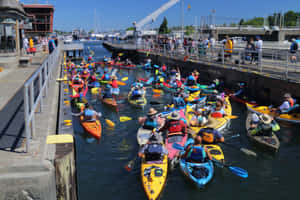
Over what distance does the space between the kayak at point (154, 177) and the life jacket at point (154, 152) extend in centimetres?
15

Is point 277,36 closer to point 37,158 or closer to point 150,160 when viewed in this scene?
point 150,160

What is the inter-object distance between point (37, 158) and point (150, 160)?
14.3 feet

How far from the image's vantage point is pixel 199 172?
848 centimetres

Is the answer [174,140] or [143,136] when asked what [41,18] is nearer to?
[143,136]

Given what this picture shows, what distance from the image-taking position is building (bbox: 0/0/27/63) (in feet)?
51.9

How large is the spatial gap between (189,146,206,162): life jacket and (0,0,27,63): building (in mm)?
12694

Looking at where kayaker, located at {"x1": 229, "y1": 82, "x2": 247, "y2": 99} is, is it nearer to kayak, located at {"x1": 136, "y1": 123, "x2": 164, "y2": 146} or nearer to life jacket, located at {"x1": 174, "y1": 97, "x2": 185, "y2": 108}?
life jacket, located at {"x1": 174, "y1": 97, "x2": 185, "y2": 108}

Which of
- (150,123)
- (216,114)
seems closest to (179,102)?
(216,114)

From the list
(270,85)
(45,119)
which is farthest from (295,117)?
(45,119)

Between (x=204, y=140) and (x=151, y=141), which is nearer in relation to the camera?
(x=151, y=141)

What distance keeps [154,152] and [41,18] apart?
140 ft

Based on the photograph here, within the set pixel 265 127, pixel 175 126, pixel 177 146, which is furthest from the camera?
pixel 265 127

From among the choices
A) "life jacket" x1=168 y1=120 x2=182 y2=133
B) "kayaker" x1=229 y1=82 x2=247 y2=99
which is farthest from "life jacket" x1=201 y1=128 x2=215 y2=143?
"kayaker" x1=229 y1=82 x2=247 y2=99

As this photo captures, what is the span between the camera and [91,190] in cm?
892
